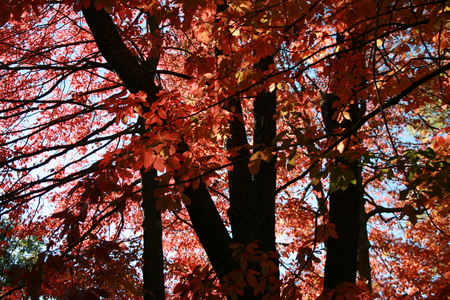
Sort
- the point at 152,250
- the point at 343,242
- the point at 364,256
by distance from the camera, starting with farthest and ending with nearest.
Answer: the point at 364,256
the point at 152,250
the point at 343,242

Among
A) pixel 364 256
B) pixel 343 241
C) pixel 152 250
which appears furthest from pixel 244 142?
pixel 364 256

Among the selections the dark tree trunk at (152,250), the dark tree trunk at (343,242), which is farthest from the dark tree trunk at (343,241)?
the dark tree trunk at (152,250)

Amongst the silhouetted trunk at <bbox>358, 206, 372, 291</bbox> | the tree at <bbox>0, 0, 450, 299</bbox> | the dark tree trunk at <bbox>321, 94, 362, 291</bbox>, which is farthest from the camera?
the silhouetted trunk at <bbox>358, 206, 372, 291</bbox>

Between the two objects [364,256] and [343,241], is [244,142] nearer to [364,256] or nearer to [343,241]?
[343,241]

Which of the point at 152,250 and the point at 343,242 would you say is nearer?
the point at 343,242

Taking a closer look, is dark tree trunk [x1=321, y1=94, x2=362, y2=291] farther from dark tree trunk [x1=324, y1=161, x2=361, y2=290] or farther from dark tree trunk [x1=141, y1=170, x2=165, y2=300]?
dark tree trunk [x1=141, y1=170, x2=165, y2=300]

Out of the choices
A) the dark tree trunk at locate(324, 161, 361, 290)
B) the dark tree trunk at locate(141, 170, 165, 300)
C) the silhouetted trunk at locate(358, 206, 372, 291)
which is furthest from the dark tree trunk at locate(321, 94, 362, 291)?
the silhouetted trunk at locate(358, 206, 372, 291)

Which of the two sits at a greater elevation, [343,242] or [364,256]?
[364,256]

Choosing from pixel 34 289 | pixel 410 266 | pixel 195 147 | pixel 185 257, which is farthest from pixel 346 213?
pixel 185 257

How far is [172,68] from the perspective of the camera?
31.8 feet

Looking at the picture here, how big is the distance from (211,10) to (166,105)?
0.89m

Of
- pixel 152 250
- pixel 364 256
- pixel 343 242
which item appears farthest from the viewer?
pixel 364 256

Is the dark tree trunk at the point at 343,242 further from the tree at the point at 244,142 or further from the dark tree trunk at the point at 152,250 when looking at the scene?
the dark tree trunk at the point at 152,250

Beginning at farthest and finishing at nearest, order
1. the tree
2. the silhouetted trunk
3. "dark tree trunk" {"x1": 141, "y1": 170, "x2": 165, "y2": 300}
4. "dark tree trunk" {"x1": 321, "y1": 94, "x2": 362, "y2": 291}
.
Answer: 1. the silhouetted trunk
2. "dark tree trunk" {"x1": 141, "y1": 170, "x2": 165, "y2": 300}
3. "dark tree trunk" {"x1": 321, "y1": 94, "x2": 362, "y2": 291}
4. the tree
